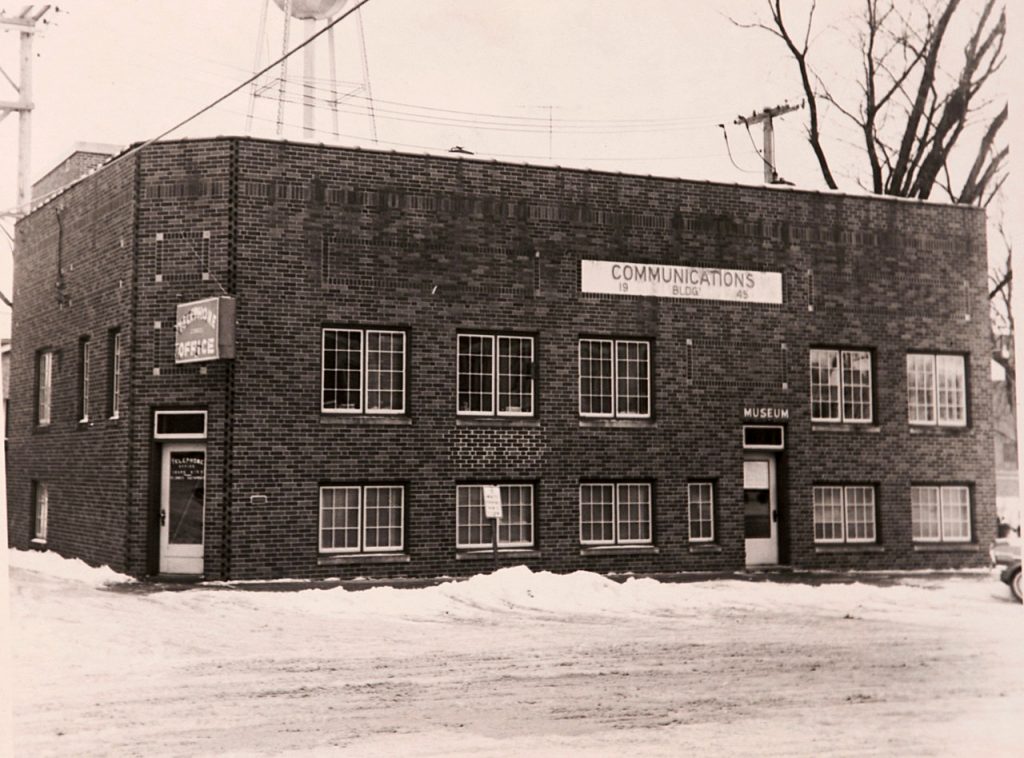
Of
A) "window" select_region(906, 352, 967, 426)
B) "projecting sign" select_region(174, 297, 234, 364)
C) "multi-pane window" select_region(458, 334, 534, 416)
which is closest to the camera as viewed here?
"window" select_region(906, 352, 967, 426)

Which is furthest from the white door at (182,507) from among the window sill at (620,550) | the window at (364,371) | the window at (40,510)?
the window sill at (620,550)

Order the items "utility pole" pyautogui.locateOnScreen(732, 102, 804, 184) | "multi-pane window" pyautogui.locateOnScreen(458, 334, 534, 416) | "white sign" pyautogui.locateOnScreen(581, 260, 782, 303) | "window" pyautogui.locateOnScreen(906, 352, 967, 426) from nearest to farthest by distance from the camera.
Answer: "utility pole" pyautogui.locateOnScreen(732, 102, 804, 184) < "window" pyautogui.locateOnScreen(906, 352, 967, 426) < "multi-pane window" pyautogui.locateOnScreen(458, 334, 534, 416) < "white sign" pyautogui.locateOnScreen(581, 260, 782, 303)

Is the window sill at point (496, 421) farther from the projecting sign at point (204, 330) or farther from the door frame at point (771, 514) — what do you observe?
the projecting sign at point (204, 330)

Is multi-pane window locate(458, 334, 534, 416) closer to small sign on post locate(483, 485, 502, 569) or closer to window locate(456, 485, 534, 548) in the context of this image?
window locate(456, 485, 534, 548)

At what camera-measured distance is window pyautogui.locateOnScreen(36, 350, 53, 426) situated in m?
11.7

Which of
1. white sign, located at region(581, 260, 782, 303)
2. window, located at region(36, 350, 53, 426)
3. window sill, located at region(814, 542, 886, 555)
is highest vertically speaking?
white sign, located at region(581, 260, 782, 303)

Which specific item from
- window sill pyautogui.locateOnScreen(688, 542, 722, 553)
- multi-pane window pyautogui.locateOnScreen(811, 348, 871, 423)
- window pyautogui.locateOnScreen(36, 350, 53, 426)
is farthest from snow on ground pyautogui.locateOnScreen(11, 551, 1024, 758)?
window sill pyautogui.locateOnScreen(688, 542, 722, 553)

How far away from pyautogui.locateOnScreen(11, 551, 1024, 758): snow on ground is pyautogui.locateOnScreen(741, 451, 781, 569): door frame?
2.17 m

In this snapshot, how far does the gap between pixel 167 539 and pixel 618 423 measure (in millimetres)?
6148

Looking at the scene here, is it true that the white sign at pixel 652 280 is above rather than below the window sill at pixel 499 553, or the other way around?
above

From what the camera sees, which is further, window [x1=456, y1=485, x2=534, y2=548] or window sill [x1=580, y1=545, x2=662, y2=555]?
window sill [x1=580, y1=545, x2=662, y2=555]

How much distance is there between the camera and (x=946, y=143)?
10.6 meters

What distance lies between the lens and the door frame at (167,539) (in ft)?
44.1

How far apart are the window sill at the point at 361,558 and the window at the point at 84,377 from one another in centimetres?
346
